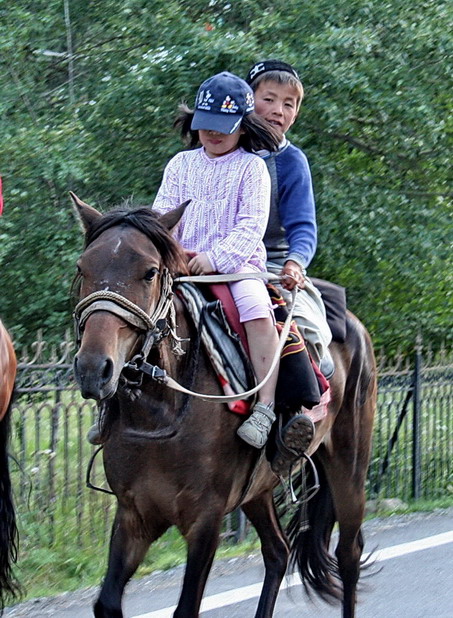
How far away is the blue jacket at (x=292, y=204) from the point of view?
16.7 ft

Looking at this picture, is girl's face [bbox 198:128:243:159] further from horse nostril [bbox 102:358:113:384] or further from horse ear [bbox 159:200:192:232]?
horse nostril [bbox 102:358:113:384]

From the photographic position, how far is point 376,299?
968cm

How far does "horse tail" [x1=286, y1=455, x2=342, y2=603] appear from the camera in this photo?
612 cm

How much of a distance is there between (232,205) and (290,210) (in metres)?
0.57

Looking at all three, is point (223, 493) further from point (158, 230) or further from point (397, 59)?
point (397, 59)

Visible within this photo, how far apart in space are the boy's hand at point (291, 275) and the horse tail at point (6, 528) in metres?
1.72

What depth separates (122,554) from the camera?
4406 mm

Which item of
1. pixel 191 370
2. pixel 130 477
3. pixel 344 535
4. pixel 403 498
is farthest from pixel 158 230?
pixel 403 498

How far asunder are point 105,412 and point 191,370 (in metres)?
0.39

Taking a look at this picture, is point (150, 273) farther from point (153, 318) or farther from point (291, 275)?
point (291, 275)

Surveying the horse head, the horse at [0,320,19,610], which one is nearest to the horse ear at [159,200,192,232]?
the horse head

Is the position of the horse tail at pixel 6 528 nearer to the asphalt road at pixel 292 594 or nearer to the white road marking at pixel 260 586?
the asphalt road at pixel 292 594

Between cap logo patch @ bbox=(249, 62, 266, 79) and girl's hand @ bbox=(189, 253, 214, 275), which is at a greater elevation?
cap logo patch @ bbox=(249, 62, 266, 79)

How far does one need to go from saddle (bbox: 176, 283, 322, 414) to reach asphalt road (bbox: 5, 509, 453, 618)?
1.78 meters
